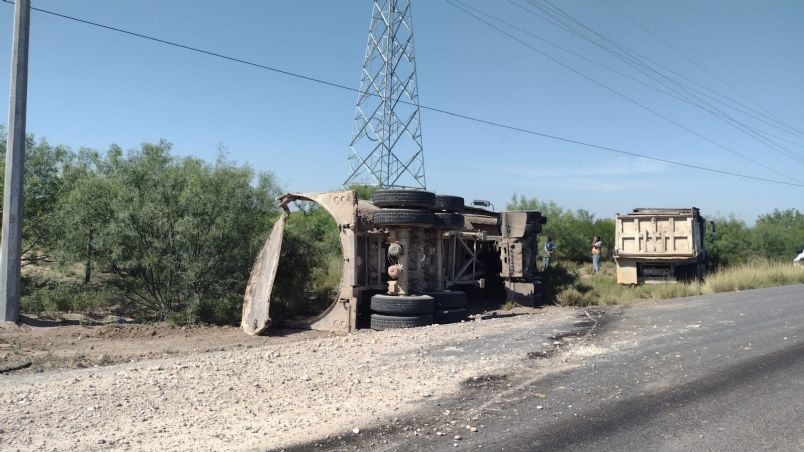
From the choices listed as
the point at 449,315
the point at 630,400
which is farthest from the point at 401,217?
the point at 630,400

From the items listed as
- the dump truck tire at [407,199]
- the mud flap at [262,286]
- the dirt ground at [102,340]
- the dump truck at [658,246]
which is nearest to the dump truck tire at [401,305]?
the dirt ground at [102,340]

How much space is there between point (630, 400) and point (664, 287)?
531 inches

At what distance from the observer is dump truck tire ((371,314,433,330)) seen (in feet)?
36.8

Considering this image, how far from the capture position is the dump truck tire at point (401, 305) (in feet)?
36.9

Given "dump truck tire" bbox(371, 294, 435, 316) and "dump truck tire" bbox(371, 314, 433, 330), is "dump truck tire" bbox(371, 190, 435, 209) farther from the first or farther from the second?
"dump truck tire" bbox(371, 314, 433, 330)

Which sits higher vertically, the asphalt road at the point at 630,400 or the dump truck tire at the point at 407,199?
the dump truck tire at the point at 407,199

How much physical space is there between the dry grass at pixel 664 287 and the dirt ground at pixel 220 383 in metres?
6.15

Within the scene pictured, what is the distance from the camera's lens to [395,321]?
36.8 feet

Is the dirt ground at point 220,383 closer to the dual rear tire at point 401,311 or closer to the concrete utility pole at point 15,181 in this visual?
the dual rear tire at point 401,311

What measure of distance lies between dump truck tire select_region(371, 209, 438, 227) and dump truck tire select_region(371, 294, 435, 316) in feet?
4.70

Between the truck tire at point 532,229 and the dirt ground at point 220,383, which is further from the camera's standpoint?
the truck tire at point 532,229

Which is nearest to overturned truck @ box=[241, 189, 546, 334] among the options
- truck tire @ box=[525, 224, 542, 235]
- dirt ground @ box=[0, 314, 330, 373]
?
dirt ground @ box=[0, 314, 330, 373]

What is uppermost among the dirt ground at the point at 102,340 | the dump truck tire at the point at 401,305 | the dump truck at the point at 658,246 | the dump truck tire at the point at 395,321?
the dump truck at the point at 658,246

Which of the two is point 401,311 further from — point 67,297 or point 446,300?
point 67,297
